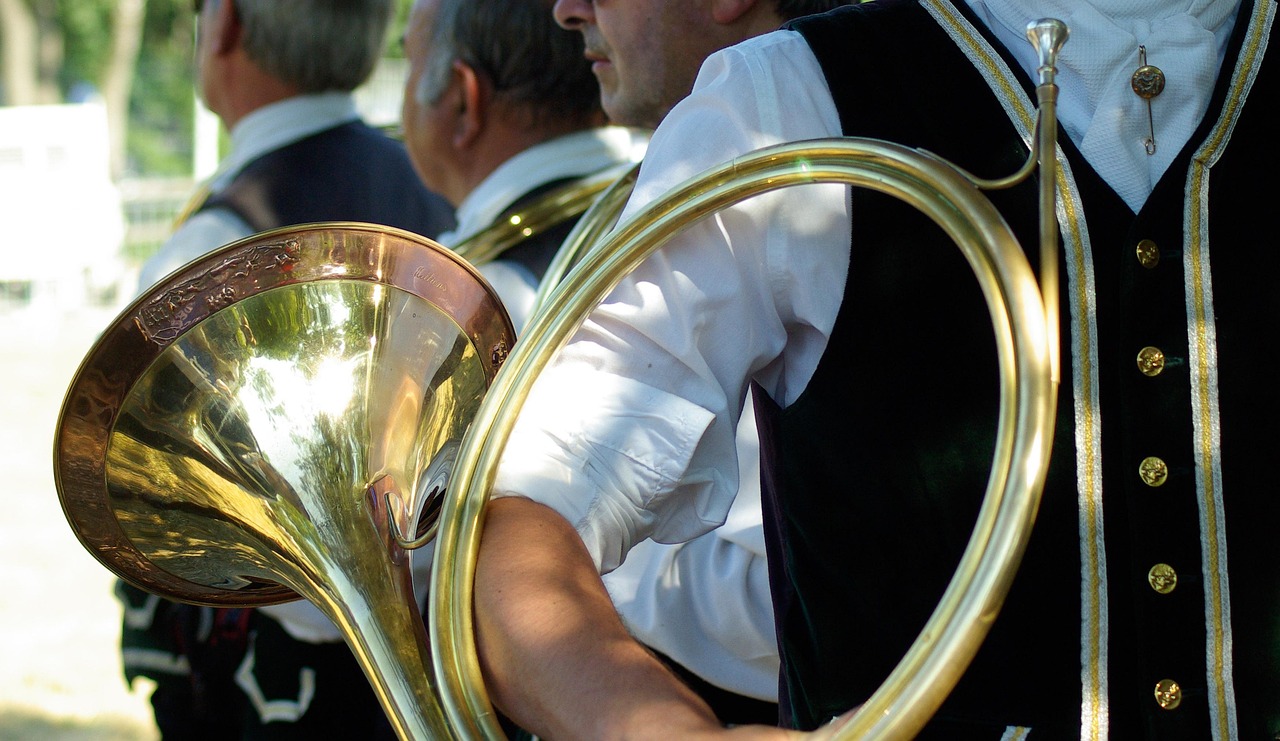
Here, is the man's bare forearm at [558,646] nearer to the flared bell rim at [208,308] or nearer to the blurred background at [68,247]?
the flared bell rim at [208,308]

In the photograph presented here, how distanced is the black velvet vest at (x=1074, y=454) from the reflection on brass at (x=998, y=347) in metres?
0.12

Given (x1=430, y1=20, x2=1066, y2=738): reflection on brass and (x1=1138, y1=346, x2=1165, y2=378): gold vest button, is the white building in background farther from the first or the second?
(x1=1138, y1=346, x2=1165, y2=378): gold vest button

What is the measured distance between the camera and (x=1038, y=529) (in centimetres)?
105

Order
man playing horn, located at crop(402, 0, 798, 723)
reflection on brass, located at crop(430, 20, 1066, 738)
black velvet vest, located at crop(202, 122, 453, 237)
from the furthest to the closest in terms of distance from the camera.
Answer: black velvet vest, located at crop(202, 122, 453, 237)
man playing horn, located at crop(402, 0, 798, 723)
reflection on brass, located at crop(430, 20, 1066, 738)

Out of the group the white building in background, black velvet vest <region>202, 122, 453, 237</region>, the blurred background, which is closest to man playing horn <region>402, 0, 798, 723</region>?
black velvet vest <region>202, 122, 453, 237</region>

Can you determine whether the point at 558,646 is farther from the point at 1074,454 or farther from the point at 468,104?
the point at 468,104

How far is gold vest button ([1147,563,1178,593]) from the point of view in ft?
3.38

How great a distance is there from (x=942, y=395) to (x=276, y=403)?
0.59 m

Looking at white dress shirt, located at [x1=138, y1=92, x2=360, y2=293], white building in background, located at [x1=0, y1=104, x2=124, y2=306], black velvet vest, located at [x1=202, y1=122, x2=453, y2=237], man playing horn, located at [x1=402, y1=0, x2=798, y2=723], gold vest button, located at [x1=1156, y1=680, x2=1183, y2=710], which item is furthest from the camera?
white building in background, located at [x1=0, y1=104, x2=124, y2=306]

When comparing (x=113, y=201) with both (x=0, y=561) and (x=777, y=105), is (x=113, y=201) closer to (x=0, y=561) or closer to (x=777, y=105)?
(x=0, y=561)

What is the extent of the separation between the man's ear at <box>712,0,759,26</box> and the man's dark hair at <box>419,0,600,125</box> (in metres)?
0.93

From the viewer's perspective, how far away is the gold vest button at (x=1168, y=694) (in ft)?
3.37

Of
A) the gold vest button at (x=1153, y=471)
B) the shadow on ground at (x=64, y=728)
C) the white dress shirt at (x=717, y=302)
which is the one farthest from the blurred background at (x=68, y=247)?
the gold vest button at (x=1153, y=471)

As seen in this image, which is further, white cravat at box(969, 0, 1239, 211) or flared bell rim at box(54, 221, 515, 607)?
flared bell rim at box(54, 221, 515, 607)
